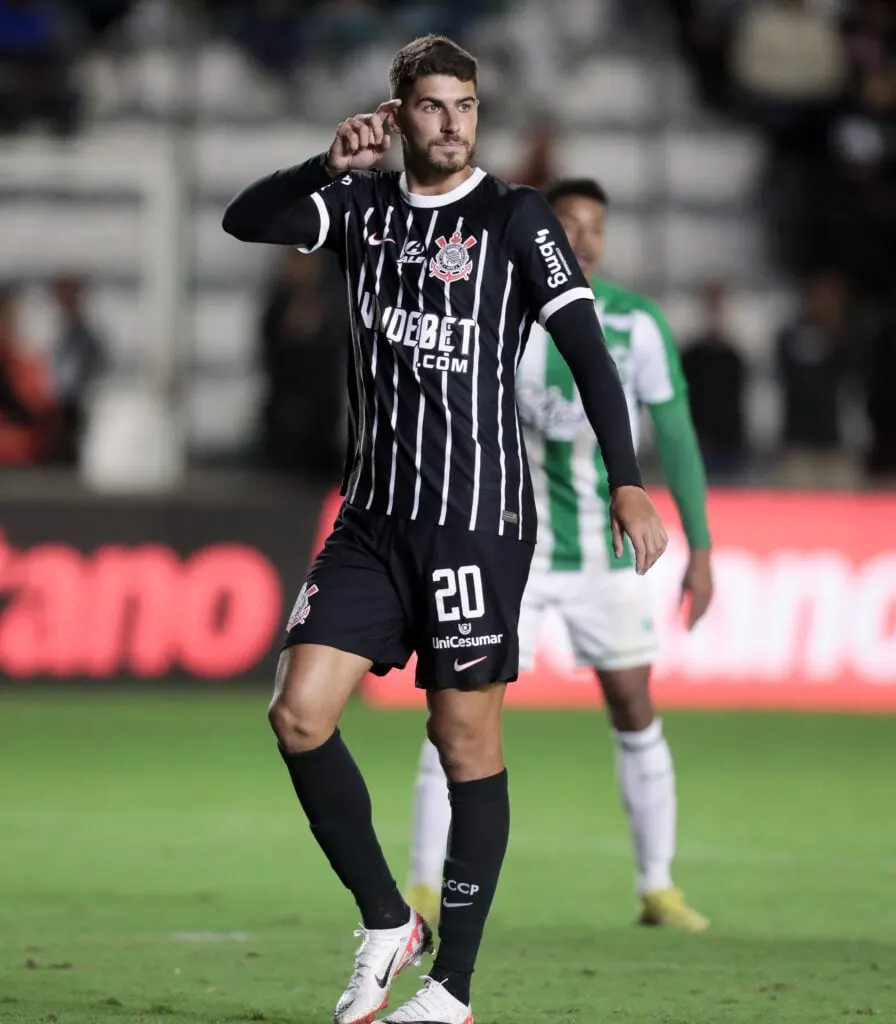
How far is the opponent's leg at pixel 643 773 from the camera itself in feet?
21.3

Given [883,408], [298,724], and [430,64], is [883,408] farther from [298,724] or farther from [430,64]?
[298,724]

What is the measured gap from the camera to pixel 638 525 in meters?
4.55

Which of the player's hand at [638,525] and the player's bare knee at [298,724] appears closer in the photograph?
the player's hand at [638,525]

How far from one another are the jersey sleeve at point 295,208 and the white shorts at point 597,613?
6.43 feet

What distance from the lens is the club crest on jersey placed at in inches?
186

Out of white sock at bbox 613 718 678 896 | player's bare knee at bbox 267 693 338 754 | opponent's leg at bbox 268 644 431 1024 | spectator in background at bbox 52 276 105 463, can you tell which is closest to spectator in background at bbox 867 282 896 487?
spectator in background at bbox 52 276 105 463

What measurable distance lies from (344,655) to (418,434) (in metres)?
0.51

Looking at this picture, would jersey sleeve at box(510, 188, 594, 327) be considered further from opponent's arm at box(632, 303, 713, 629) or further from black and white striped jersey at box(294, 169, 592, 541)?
opponent's arm at box(632, 303, 713, 629)

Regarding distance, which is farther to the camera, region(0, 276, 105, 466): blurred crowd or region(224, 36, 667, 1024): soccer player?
region(0, 276, 105, 466): blurred crowd

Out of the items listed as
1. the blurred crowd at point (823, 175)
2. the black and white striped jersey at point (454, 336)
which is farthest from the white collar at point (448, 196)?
the blurred crowd at point (823, 175)

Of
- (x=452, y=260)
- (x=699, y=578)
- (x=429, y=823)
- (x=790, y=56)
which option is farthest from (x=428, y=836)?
(x=790, y=56)

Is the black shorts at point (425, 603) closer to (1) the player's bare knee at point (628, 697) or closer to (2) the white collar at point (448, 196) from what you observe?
(2) the white collar at point (448, 196)

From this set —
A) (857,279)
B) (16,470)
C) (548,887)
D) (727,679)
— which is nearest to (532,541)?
(548,887)

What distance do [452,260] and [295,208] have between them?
1.29 ft
